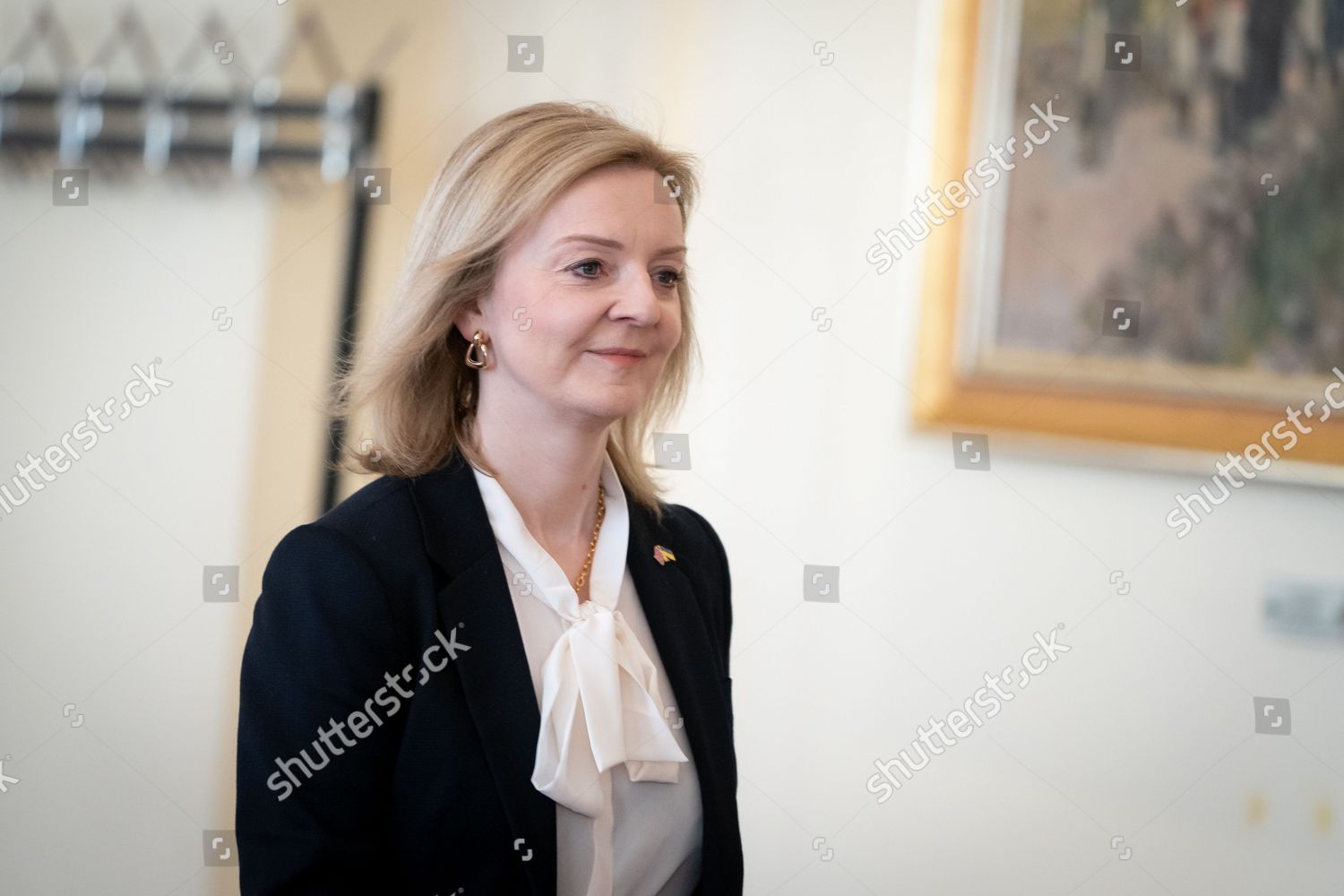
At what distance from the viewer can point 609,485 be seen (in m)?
1.52

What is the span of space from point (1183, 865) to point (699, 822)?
1278 mm

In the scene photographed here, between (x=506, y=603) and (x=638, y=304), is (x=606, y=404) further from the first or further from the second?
(x=506, y=603)

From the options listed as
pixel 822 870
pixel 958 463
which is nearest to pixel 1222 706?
pixel 958 463

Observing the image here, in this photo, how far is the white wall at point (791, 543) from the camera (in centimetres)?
214

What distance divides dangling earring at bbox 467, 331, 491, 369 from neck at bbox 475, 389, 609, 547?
0.16 ft

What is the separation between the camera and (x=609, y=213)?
132 centimetres

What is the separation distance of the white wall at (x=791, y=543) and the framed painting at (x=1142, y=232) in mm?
80

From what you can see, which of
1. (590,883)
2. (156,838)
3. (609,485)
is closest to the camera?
(590,883)

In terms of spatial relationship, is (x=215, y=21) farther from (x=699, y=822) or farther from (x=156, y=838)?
(x=699, y=822)

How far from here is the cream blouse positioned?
1251mm

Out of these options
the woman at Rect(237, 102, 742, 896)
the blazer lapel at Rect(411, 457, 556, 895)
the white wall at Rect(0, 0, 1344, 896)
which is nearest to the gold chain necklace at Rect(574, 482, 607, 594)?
the woman at Rect(237, 102, 742, 896)

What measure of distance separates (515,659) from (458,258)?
448 mm
